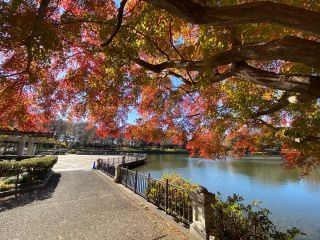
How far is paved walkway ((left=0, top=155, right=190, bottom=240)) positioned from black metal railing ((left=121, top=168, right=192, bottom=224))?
649 millimetres

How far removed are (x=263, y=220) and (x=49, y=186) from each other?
13207mm

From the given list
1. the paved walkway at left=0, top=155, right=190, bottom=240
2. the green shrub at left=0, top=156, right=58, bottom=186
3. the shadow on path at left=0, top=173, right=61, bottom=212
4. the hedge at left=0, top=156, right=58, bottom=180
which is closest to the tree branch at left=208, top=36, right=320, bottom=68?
the paved walkway at left=0, top=155, right=190, bottom=240

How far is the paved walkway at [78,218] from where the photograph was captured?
7.36 m

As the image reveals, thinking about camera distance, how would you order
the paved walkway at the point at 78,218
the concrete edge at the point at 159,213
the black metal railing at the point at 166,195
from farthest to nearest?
the black metal railing at the point at 166,195 < the concrete edge at the point at 159,213 < the paved walkway at the point at 78,218

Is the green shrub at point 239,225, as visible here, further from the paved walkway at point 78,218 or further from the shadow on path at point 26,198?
the shadow on path at point 26,198

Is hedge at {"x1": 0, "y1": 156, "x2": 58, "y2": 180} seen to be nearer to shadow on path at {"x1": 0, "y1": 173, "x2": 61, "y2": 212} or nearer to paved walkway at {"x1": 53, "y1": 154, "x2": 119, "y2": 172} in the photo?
shadow on path at {"x1": 0, "y1": 173, "x2": 61, "y2": 212}

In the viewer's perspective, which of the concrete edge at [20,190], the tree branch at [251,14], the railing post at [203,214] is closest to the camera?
the tree branch at [251,14]

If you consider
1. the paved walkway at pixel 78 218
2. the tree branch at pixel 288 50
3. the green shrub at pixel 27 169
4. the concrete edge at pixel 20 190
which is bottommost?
the paved walkway at pixel 78 218

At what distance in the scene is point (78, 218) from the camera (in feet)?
29.2

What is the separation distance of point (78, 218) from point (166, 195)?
10.5 feet

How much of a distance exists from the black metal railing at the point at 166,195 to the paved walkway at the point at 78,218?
2.13 ft

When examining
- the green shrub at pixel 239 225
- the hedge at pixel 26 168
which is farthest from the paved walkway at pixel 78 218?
the hedge at pixel 26 168

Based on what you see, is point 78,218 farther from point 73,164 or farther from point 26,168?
point 73,164

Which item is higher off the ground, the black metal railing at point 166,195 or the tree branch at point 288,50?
the tree branch at point 288,50
